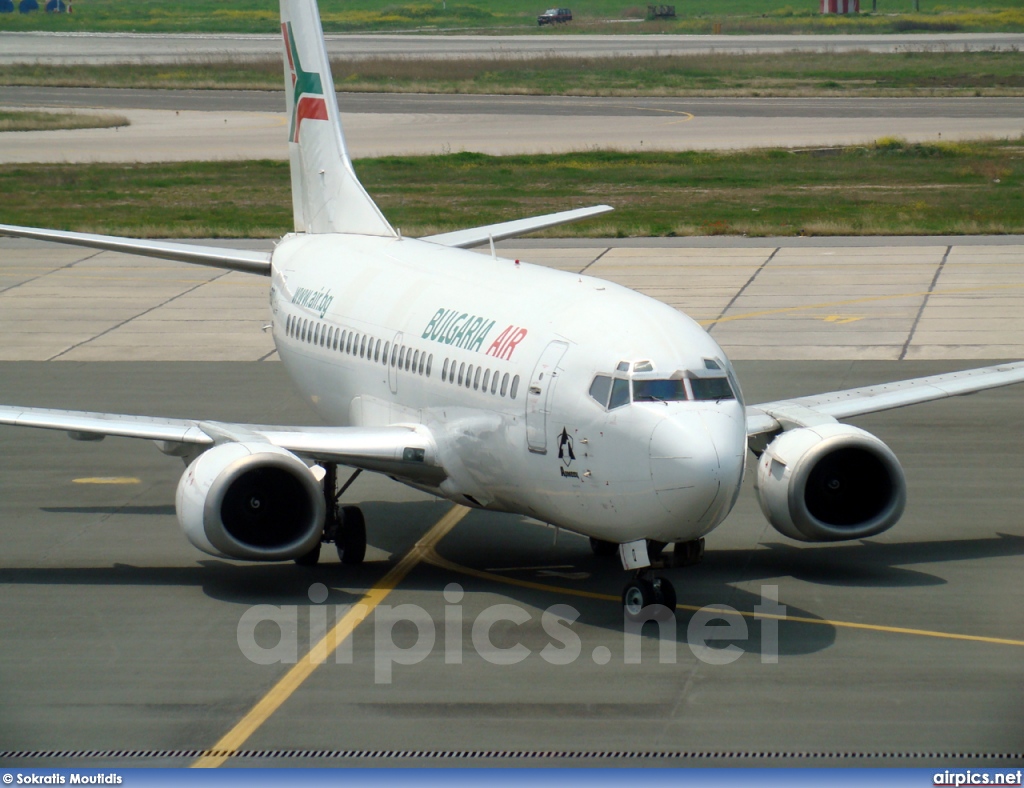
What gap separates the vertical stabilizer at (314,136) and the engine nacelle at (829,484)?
37.3 ft

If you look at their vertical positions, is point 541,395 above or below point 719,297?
above

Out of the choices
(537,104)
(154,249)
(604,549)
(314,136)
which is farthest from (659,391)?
(537,104)

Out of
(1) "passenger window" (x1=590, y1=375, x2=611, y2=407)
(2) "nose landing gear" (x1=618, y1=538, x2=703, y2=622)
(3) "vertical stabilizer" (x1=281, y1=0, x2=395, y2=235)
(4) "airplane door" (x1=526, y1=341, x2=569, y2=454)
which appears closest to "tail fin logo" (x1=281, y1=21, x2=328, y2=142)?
(3) "vertical stabilizer" (x1=281, y1=0, x2=395, y2=235)

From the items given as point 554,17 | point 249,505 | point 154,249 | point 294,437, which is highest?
point 154,249

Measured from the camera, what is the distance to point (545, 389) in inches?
739

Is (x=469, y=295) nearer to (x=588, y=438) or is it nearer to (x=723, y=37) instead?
(x=588, y=438)

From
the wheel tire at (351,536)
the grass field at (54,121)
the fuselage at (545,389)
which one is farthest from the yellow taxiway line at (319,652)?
the grass field at (54,121)

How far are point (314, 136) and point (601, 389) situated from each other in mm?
13965

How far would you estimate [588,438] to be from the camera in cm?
1802

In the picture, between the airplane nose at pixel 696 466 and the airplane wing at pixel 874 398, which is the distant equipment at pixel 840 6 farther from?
the airplane nose at pixel 696 466

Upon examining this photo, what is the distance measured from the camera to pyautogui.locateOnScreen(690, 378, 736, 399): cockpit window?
18.0 meters

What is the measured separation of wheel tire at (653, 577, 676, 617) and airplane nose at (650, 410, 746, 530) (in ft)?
4.13

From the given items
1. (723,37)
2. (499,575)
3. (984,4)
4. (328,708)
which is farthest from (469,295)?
(984,4)

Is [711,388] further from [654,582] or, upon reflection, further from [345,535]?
[345,535]
